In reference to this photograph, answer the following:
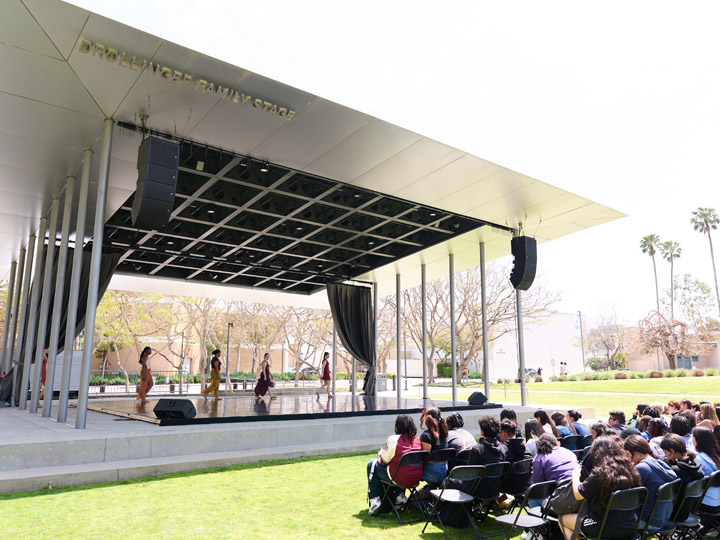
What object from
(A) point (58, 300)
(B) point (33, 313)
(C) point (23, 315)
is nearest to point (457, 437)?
(A) point (58, 300)

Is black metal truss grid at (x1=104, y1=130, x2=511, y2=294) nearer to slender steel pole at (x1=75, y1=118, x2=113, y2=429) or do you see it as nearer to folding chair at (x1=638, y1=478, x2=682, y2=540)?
slender steel pole at (x1=75, y1=118, x2=113, y2=429)

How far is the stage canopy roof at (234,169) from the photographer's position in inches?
255

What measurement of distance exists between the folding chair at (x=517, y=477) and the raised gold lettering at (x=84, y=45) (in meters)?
6.48

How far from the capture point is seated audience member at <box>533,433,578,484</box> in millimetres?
4047

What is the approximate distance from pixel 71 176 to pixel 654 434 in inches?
417

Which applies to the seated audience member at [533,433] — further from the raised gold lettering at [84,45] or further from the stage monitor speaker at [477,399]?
the stage monitor speaker at [477,399]

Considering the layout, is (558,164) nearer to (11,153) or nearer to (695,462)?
(695,462)

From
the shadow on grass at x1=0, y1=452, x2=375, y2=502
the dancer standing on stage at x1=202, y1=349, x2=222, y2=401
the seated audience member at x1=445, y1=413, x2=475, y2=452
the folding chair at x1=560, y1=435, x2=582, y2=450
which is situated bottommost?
the shadow on grass at x1=0, y1=452, x2=375, y2=502

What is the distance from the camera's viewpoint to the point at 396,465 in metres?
4.74

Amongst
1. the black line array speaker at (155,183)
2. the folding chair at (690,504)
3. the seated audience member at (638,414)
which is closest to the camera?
the folding chair at (690,504)

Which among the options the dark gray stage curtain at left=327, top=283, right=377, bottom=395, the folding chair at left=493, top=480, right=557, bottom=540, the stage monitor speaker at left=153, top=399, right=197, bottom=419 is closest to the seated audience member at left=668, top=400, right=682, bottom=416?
the folding chair at left=493, top=480, right=557, bottom=540

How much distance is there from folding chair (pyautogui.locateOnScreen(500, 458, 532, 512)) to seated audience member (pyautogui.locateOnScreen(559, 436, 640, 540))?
109 centimetres

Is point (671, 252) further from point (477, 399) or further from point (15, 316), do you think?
point (15, 316)

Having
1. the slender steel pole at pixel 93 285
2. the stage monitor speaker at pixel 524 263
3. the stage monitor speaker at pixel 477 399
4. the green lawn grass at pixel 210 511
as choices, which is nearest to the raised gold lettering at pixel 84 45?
the slender steel pole at pixel 93 285
